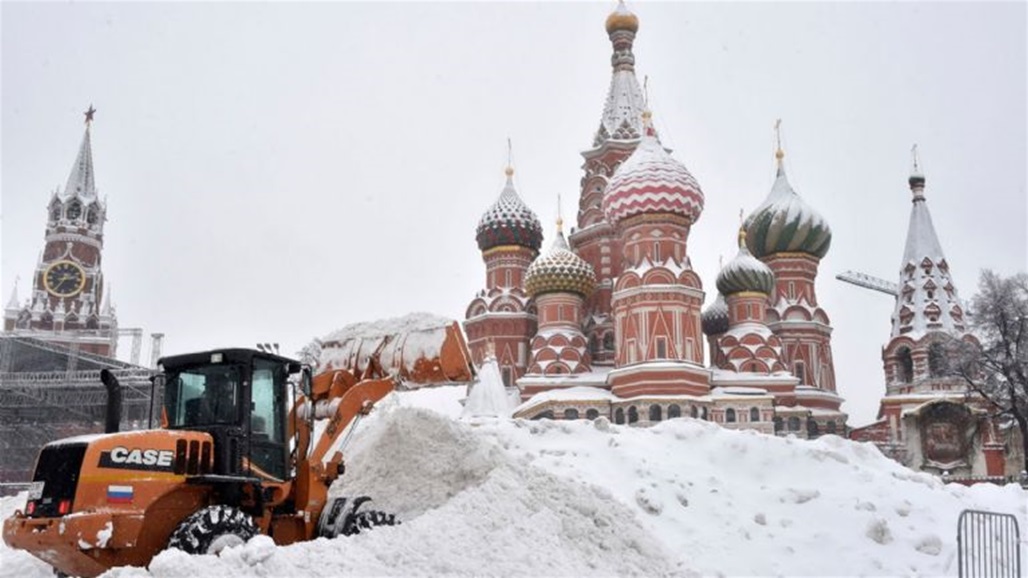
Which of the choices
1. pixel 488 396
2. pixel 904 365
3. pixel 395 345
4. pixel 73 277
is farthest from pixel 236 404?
pixel 73 277

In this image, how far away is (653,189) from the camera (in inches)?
1414

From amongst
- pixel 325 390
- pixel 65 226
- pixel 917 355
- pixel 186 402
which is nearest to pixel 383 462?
pixel 325 390

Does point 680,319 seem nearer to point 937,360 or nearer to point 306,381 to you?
point 937,360

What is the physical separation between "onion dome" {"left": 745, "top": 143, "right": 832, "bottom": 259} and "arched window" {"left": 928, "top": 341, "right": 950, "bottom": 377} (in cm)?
736

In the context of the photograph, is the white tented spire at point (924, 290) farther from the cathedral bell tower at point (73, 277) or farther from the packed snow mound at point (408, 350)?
the cathedral bell tower at point (73, 277)

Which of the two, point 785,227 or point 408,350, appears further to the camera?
point 785,227

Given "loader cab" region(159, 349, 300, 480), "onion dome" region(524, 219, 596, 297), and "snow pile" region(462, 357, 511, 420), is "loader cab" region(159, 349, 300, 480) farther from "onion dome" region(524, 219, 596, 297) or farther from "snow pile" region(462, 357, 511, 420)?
"onion dome" region(524, 219, 596, 297)

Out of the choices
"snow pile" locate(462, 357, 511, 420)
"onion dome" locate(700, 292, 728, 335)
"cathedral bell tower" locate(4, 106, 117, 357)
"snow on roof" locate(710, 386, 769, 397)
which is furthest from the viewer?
"cathedral bell tower" locate(4, 106, 117, 357)

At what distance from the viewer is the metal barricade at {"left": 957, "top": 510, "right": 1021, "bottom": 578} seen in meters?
9.12

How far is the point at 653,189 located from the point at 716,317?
28.4 feet

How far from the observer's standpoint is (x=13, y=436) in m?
41.5

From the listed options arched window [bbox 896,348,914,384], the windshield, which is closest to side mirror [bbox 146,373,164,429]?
the windshield

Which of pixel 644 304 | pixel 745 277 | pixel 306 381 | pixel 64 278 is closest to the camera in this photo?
pixel 306 381

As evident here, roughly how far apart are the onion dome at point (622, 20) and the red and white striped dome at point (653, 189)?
11.2m
